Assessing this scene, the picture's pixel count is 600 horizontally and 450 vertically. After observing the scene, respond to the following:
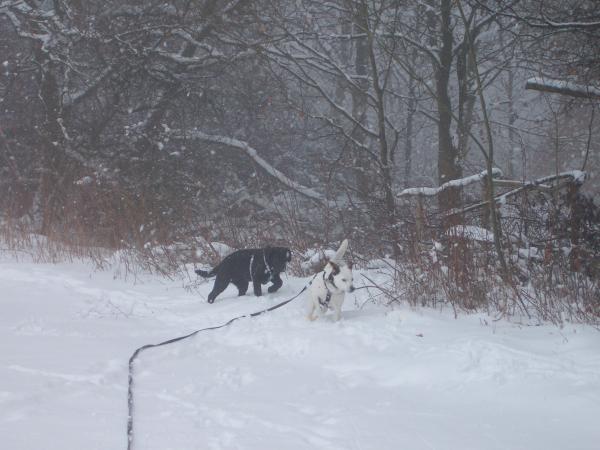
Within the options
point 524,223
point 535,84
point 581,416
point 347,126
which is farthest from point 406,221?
point 347,126

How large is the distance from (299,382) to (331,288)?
1.36 metres

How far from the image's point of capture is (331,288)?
5121 mm

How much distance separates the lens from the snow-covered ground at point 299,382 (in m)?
3.01

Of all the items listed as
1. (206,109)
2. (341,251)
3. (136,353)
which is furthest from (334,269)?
(206,109)

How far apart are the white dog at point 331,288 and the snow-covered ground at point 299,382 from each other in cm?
21

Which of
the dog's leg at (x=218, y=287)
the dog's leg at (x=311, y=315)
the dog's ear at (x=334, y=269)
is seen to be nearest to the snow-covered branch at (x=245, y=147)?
the dog's leg at (x=218, y=287)

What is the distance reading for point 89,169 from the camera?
480 inches

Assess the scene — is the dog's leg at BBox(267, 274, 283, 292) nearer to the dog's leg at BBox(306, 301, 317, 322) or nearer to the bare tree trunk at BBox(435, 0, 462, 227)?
the dog's leg at BBox(306, 301, 317, 322)

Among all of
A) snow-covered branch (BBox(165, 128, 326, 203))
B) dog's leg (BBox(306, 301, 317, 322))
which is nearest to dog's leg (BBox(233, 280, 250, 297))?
dog's leg (BBox(306, 301, 317, 322))

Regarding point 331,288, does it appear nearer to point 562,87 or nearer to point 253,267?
point 253,267

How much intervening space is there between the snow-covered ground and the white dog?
0.21 m

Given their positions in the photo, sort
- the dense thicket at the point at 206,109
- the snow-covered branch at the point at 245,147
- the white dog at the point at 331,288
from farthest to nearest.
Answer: the snow-covered branch at the point at 245,147, the dense thicket at the point at 206,109, the white dog at the point at 331,288

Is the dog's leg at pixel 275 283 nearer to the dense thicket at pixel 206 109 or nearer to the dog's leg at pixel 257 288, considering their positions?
the dog's leg at pixel 257 288

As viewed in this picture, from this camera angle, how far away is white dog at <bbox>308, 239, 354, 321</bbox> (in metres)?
5.10
